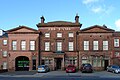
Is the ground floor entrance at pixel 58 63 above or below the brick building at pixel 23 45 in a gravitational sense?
below

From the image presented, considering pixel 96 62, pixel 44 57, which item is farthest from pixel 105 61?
pixel 44 57

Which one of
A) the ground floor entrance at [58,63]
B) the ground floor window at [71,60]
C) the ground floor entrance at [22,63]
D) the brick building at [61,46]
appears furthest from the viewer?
the ground floor entrance at [22,63]

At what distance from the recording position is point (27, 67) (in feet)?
177

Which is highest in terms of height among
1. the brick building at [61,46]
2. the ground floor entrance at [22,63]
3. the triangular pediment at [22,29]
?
the triangular pediment at [22,29]

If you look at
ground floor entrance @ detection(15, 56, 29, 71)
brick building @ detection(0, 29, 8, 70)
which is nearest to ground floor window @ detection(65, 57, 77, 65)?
ground floor entrance @ detection(15, 56, 29, 71)

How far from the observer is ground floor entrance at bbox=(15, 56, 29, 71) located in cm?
5384

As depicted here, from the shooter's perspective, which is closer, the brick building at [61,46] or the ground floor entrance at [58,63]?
the brick building at [61,46]

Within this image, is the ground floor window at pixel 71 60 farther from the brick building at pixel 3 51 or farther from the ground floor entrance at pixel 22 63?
the brick building at pixel 3 51

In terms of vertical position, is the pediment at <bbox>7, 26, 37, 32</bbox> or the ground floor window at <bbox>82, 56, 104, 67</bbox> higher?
the pediment at <bbox>7, 26, 37, 32</bbox>

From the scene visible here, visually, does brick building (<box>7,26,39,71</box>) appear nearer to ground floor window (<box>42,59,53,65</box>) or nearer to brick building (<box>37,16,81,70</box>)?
brick building (<box>37,16,81,70</box>)

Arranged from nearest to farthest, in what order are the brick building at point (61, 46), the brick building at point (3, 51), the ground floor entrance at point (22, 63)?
the brick building at point (61, 46) → the ground floor entrance at point (22, 63) → the brick building at point (3, 51)

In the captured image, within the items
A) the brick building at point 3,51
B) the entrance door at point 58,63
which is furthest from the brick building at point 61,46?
the brick building at point 3,51

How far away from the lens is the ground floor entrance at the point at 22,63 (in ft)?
177

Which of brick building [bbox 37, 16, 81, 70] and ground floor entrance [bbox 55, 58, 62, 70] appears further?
ground floor entrance [bbox 55, 58, 62, 70]
